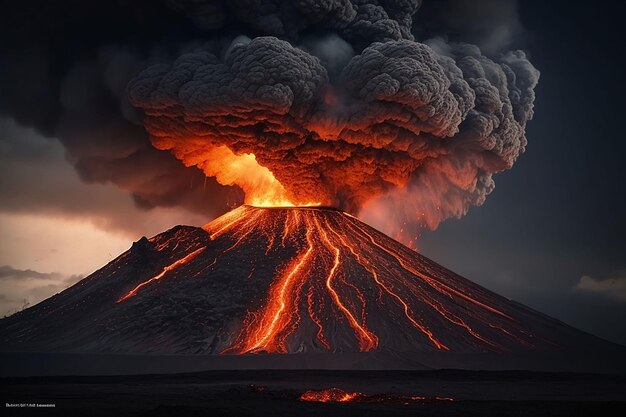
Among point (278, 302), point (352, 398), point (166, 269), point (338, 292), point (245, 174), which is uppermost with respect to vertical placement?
point (245, 174)

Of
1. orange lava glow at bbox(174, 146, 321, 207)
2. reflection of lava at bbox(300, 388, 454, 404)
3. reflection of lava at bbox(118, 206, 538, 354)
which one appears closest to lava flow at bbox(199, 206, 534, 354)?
reflection of lava at bbox(118, 206, 538, 354)

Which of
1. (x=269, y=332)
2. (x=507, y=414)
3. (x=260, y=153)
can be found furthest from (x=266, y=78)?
(x=507, y=414)

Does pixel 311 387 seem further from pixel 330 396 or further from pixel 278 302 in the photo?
pixel 278 302

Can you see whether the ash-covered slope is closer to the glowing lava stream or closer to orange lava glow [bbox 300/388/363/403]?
the glowing lava stream

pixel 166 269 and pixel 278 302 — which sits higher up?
pixel 166 269

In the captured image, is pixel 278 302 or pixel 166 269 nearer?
pixel 278 302

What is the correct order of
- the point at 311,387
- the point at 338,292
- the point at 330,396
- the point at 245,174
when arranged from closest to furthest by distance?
the point at 330,396, the point at 311,387, the point at 338,292, the point at 245,174

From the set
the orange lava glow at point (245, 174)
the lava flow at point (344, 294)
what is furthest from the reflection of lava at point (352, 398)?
the orange lava glow at point (245, 174)

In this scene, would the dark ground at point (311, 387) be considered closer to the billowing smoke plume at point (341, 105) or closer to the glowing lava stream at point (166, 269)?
the glowing lava stream at point (166, 269)

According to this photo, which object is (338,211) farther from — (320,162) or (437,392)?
(437,392)

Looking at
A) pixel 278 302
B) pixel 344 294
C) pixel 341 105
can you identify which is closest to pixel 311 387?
pixel 278 302
